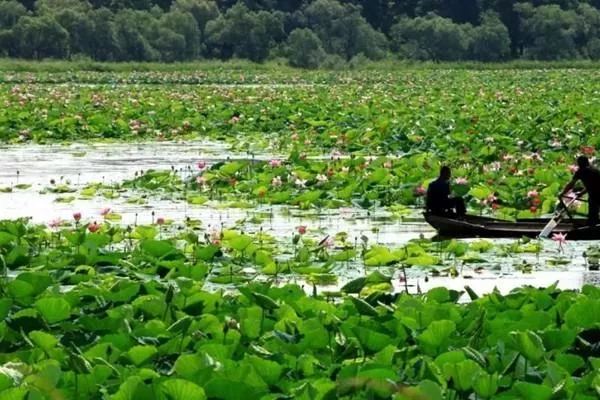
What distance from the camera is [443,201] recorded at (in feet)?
38.4

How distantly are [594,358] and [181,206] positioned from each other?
7.98 metres

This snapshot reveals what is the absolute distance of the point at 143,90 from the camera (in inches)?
1473

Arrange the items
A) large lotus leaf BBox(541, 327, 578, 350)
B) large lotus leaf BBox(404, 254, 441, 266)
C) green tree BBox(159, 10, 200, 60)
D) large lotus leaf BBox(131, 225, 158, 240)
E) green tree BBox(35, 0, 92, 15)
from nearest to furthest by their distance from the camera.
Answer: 1. large lotus leaf BBox(541, 327, 578, 350)
2. large lotus leaf BBox(404, 254, 441, 266)
3. large lotus leaf BBox(131, 225, 158, 240)
4. green tree BBox(159, 10, 200, 60)
5. green tree BBox(35, 0, 92, 15)

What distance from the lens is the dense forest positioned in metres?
74.4

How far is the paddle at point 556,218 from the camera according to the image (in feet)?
36.7

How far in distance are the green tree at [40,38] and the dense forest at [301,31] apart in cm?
5

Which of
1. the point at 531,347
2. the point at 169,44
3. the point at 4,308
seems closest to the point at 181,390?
the point at 531,347

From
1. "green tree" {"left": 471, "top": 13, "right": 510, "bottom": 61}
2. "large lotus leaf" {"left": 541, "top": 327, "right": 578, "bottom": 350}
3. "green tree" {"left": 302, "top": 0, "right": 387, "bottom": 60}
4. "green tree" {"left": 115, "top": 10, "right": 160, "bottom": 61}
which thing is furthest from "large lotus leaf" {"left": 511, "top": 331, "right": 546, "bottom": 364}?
"green tree" {"left": 471, "top": 13, "right": 510, "bottom": 61}

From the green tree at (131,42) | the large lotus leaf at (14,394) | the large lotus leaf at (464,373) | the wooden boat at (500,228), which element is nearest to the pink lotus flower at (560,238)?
the wooden boat at (500,228)

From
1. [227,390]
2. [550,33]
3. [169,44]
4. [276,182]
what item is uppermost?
[227,390]

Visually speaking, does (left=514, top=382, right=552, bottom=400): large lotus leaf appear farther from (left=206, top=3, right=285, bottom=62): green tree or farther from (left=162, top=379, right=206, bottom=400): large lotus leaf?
(left=206, top=3, right=285, bottom=62): green tree

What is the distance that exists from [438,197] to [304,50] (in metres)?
61.1

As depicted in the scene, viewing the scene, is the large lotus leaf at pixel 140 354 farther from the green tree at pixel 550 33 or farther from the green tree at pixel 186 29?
the green tree at pixel 550 33

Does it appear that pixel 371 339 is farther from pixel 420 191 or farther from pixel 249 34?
pixel 249 34
